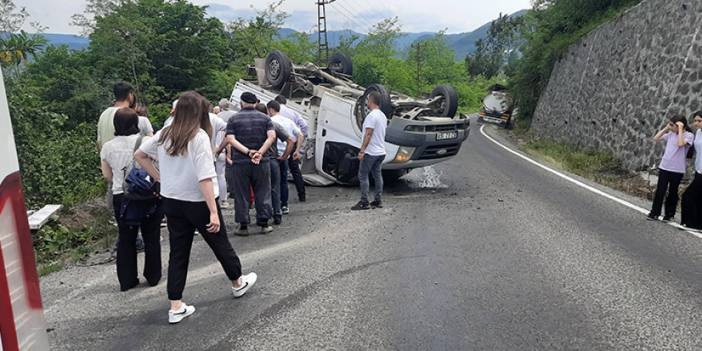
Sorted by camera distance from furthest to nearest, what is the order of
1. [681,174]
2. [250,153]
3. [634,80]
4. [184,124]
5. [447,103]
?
[634,80], [447,103], [681,174], [250,153], [184,124]

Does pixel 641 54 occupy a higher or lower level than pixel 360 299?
higher

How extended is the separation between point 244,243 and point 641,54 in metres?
12.9

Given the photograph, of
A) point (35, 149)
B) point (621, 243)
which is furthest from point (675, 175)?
point (35, 149)

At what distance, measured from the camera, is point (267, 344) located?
139 inches

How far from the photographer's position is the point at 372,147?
7770 millimetres

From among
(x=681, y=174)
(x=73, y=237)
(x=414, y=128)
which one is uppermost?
(x=414, y=128)

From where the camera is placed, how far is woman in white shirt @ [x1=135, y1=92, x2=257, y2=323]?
3.73 metres

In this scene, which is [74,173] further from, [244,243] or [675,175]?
[675,175]

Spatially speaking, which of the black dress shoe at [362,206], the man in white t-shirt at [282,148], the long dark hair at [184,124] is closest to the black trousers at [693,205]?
the black dress shoe at [362,206]

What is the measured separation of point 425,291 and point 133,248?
266 centimetres

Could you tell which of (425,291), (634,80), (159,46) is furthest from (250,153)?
(159,46)

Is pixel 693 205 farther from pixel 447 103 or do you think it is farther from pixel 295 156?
pixel 295 156

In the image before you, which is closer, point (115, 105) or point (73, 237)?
point (115, 105)

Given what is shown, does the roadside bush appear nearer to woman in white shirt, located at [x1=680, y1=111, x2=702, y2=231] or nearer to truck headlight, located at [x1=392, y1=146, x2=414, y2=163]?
truck headlight, located at [x1=392, y1=146, x2=414, y2=163]
